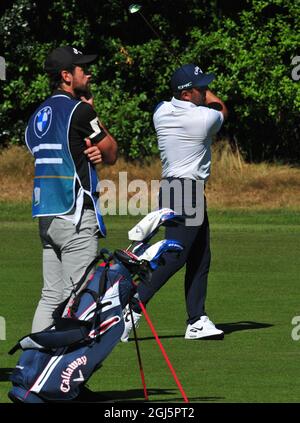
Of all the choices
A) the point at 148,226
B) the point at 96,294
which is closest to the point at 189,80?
the point at 148,226

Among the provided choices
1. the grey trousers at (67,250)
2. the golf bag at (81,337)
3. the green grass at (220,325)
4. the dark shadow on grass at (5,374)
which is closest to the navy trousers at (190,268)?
the green grass at (220,325)

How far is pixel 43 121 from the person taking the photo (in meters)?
9.23

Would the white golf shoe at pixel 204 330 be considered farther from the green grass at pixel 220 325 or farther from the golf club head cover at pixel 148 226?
the golf club head cover at pixel 148 226

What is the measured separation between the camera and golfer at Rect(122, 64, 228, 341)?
11.9m

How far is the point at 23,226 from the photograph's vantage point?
24000 millimetres

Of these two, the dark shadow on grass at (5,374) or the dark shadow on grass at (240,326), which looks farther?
the dark shadow on grass at (240,326)

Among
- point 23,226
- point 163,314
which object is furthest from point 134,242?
point 23,226

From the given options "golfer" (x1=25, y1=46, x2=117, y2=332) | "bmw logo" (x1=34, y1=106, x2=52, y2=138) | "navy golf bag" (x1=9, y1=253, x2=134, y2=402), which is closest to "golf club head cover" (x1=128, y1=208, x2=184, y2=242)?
"navy golf bag" (x1=9, y1=253, x2=134, y2=402)

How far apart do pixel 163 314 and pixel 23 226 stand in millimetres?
10865

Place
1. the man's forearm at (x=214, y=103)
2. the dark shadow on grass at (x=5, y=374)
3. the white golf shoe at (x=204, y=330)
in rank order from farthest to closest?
the man's forearm at (x=214, y=103)
the white golf shoe at (x=204, y=330)
the dark shadow on grass at (x=5, y=374)

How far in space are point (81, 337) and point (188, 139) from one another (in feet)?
12.8

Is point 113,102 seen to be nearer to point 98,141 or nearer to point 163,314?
point 163,314

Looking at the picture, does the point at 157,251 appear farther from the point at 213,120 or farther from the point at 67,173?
the point at 213,120

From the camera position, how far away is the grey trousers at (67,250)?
9.16 meters
